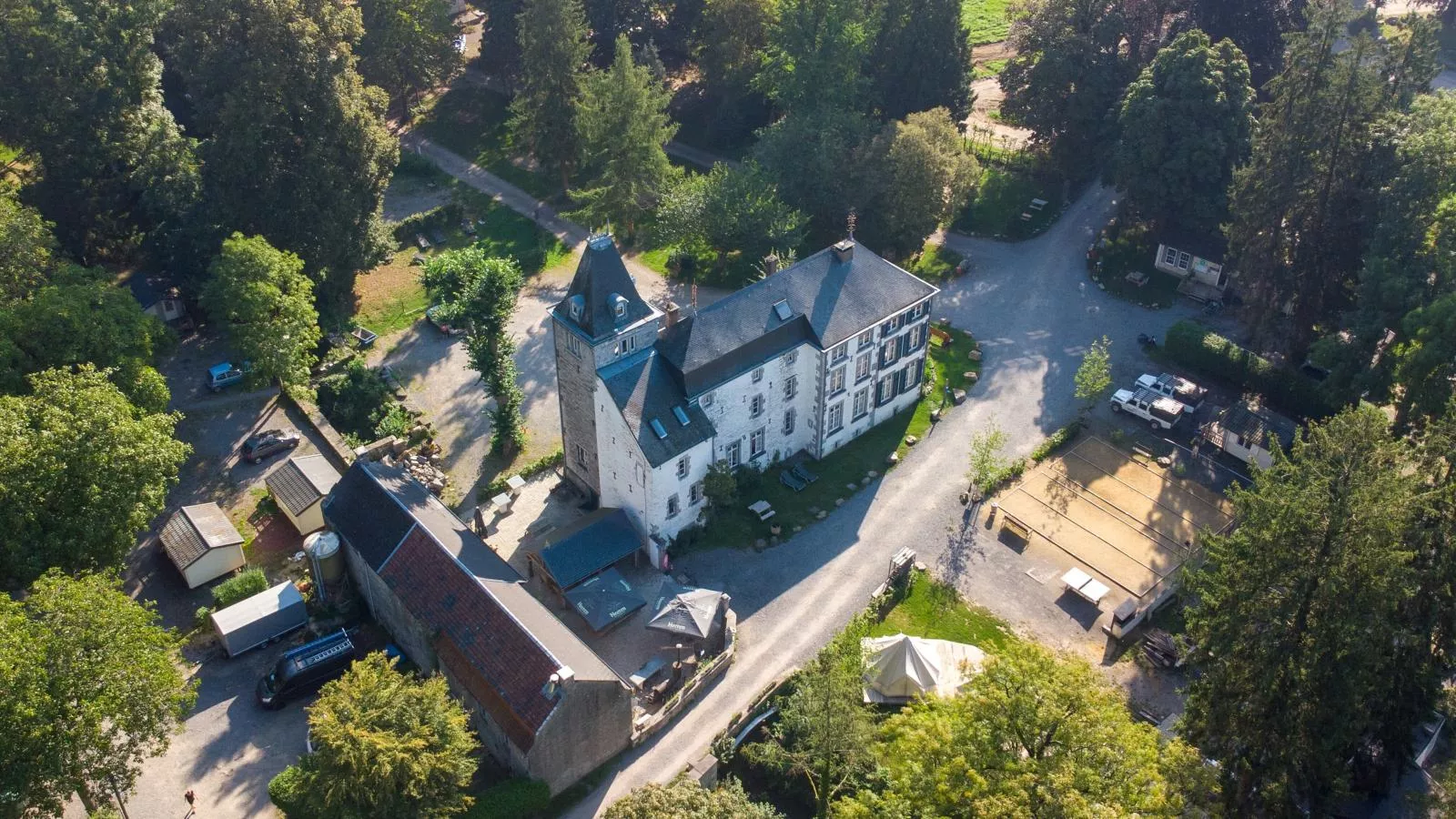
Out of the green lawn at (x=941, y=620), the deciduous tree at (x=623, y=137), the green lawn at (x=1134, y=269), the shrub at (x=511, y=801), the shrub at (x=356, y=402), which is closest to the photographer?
the shrub at (x=511, y=801)

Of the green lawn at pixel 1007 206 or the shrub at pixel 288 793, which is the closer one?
the shrub at pixel 288 793

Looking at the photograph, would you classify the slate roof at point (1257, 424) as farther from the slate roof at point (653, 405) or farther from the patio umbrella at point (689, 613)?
the patio umbrella at point (689, 613)

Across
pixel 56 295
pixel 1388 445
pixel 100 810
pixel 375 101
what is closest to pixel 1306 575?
pixel 1388 445

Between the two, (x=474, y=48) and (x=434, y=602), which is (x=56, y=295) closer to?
(x=434, y=602)

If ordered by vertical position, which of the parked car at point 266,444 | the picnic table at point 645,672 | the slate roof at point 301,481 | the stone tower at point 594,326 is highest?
the stone tower at point 594,326

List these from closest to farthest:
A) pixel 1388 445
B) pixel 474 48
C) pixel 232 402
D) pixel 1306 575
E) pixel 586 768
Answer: pixel 1306 575 < pixel 1388 445 < pixel 586 768 < pixel 232 402 < pixel 474 48

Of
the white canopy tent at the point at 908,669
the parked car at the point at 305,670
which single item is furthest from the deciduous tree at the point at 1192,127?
the parked car at the point at 305,670

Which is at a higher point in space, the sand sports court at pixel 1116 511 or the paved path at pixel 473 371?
the paved path at pixel 473 371
